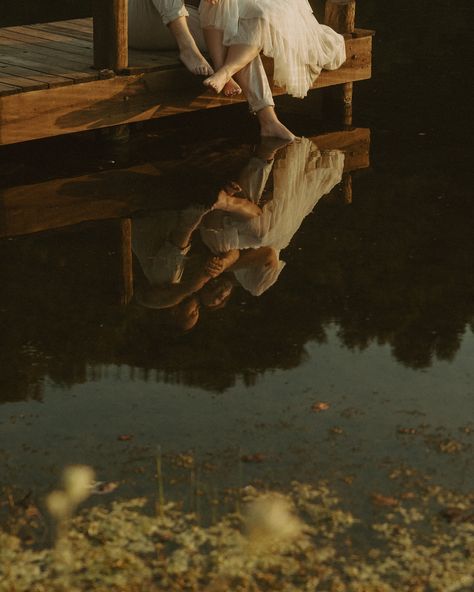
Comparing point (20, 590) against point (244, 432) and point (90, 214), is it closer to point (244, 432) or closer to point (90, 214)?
point (244, 432)

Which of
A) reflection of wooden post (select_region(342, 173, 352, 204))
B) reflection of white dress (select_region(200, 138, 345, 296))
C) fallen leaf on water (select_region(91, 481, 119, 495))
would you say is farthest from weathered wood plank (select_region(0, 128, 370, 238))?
fallen leaf on water (select_region(91, 481, 119, 495))

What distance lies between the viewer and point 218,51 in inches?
326

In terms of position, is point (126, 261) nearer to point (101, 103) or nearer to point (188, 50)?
point (101, 103)

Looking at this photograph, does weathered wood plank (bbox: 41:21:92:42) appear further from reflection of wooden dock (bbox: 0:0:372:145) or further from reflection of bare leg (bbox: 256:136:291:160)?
reflection of bare leg (bbox: 256:136:291:160)

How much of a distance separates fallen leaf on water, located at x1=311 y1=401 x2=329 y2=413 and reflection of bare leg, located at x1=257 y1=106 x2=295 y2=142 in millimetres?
4024

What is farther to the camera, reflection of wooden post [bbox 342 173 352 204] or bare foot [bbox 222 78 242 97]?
bare foot [bbox 222 78 242 97]

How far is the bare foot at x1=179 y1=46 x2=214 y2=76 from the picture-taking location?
26.6 feet

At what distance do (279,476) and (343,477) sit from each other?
0.22 m

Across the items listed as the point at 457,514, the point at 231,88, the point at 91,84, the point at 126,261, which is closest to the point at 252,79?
the point at 231,88

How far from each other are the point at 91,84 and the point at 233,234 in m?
1.71

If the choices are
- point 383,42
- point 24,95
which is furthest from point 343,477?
point 383,42

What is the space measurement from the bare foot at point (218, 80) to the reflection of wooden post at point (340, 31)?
4.92ft

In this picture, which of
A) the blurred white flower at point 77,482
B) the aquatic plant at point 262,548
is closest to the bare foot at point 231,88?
the blurred white flower at point 77,482

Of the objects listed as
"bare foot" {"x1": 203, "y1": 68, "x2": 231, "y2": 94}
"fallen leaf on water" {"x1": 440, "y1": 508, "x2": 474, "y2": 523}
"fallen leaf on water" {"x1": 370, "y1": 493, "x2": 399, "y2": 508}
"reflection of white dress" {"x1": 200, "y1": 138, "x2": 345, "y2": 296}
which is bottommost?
"reflection of white dress" {"x1": 200, "y1": 138, "x2": 345, "y2": 296}
